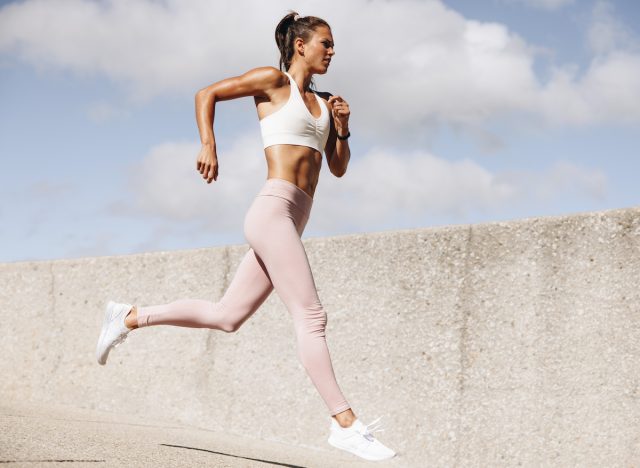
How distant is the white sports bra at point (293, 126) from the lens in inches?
141

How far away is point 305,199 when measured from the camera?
362cm

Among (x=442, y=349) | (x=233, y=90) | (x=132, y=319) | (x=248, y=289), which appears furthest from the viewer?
(x=442, y=349)

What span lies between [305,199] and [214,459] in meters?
1.22

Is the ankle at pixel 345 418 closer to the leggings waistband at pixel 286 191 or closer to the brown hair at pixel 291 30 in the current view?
the leggings waistband at pixel 286 191

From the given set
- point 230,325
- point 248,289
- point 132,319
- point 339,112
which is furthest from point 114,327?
point 339,112

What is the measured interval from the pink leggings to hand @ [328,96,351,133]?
364mm

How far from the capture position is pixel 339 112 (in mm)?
3650

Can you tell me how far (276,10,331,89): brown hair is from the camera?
3.77 metres

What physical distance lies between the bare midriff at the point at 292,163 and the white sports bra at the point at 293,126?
3 cm

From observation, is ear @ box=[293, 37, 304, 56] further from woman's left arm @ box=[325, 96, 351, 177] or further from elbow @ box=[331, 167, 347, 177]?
elbow @ box=[331, 167, 347, 177]

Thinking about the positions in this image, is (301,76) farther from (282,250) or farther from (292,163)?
(282,250)

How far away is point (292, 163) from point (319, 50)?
557 mm

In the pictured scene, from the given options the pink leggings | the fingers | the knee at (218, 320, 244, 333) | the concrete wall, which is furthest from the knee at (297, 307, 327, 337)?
the concrete wall

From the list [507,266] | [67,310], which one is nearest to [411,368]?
[507,266]
